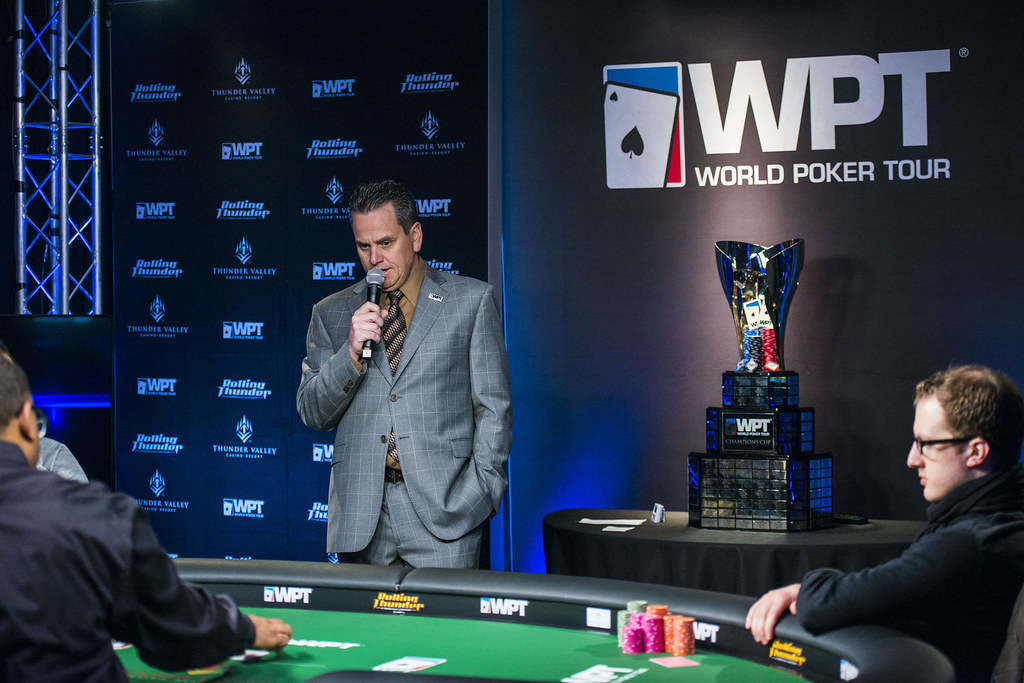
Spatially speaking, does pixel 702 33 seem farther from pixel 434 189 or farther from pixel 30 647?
pixel 30 647

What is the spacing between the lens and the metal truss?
507cm

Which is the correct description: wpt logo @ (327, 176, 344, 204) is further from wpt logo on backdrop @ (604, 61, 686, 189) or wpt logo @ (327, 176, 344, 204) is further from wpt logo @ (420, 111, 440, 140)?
wpt logo on backdrop @ (604, 61, 686, 189)

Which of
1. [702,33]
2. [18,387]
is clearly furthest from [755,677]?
[702,33]

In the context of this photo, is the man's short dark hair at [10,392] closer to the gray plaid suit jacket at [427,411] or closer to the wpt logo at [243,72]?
the gray plaid suit jacket at [427,411]

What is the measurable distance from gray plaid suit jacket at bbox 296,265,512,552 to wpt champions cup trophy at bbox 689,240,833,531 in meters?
0.86

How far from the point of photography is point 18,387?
1.48 metres

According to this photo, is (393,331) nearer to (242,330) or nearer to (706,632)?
(706,632)

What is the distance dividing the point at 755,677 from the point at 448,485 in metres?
1.29

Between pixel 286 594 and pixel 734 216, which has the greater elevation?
pixel 734 216

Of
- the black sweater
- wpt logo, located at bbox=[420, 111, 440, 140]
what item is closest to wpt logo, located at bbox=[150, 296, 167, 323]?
wpt logo, located at bbox=[420, 111, 440, 140]

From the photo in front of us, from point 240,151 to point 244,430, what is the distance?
52.0 inches

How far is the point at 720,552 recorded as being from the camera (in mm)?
3277

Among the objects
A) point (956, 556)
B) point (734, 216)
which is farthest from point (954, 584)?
point (734, 216)

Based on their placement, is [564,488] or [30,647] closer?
[30,647]
